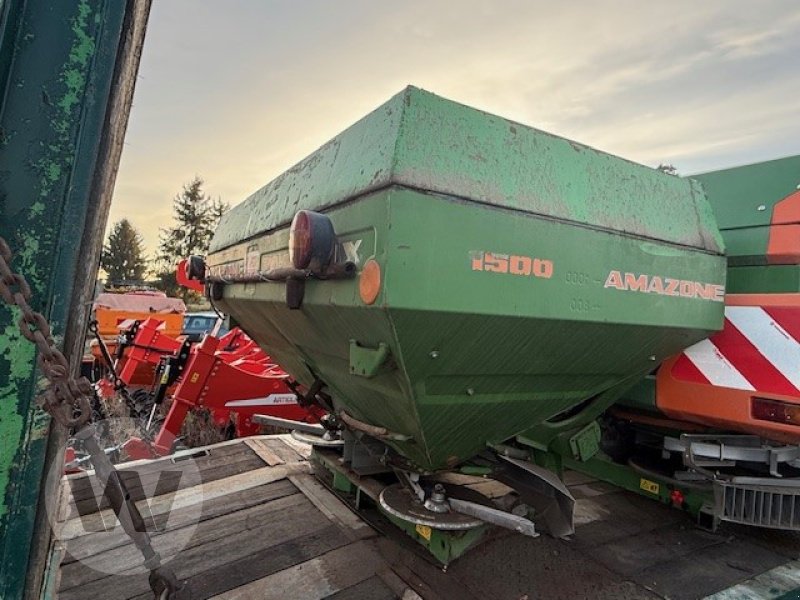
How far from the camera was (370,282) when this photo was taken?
148 centimetres

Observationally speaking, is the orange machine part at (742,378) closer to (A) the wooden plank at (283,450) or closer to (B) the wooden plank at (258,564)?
(B) the wooden plank at (258,564)

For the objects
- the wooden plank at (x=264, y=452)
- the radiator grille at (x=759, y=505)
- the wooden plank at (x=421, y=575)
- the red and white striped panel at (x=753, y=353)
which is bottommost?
the wooden plank at (x=421, y=575)

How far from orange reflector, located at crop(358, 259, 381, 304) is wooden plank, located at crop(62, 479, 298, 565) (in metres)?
2.02

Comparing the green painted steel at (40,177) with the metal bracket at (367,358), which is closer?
the green painted steel at (40,177)

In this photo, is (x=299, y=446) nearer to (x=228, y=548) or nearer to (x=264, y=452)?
(x=264, y=452)

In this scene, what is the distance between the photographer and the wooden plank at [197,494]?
107 inches

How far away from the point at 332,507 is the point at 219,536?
655mm

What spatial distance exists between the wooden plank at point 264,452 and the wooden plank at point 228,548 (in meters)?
0.68

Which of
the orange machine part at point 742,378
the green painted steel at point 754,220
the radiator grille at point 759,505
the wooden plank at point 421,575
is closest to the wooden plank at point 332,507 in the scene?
the wooden plank at point 421,575

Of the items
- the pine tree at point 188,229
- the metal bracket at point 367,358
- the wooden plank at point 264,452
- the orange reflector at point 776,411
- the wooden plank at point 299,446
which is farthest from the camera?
the pine tree at point 188,229

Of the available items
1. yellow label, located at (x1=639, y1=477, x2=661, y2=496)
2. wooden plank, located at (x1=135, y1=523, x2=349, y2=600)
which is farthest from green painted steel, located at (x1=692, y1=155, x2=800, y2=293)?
wooden plank, located at (x1=135, y1=523, x2=349, y2=600)

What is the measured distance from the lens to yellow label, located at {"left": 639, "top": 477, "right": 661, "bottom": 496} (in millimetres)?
3084

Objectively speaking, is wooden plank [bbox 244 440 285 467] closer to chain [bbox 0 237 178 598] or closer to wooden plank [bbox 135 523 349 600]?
wooden plank [bbox 135 523 349 600]

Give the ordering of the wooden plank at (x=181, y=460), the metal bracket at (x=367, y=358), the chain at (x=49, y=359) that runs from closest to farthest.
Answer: the chain at (x=49, y=359), the metal bracket at (x=367, y=358), the wooden plank at (x=181, y=460)
